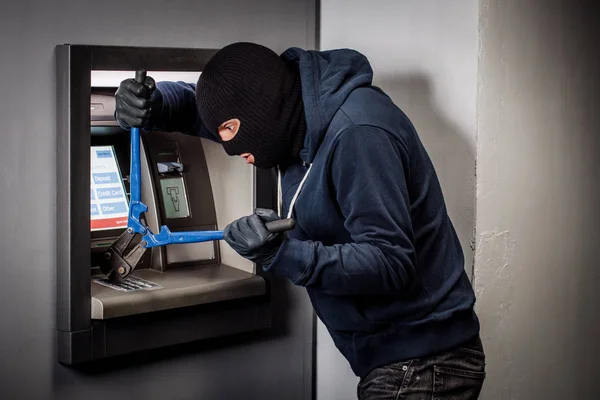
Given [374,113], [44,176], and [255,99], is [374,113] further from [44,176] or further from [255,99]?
[44,176]

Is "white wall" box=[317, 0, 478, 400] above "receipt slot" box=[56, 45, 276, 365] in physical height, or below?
above

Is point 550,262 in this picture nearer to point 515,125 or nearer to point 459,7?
point 515,125

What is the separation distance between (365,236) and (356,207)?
0.06 meters

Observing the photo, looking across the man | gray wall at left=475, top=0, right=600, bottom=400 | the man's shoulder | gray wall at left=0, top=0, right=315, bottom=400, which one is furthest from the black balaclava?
gray wall at left=475, top=0, right=600, bottom=400

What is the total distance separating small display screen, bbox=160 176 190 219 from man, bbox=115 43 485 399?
59 centimetres

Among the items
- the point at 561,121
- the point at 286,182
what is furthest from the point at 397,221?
the point at 561,121

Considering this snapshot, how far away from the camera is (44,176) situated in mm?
2178

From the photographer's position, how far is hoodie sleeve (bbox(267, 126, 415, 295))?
5.56ft

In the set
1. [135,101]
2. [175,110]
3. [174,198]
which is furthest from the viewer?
[174,198]

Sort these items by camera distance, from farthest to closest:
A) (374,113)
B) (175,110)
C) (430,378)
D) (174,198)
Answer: (174,198) → (175,110) → (430,378) → (374,113)

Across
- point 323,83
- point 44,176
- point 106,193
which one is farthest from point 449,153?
point 44,176

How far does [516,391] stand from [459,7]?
1.20 m

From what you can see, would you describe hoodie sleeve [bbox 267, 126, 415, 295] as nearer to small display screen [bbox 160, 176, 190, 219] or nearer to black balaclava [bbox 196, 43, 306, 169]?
black balaclava [bbox 196, 43, 306, 169]

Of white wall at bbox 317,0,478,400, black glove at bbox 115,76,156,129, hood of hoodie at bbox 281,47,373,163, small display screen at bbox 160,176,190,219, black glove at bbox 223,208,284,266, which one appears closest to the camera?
black glove at bbox 223,208,284,266
